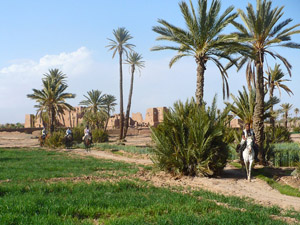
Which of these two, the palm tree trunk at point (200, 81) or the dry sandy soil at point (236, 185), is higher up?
the palm tree trunk at point (200, 81)

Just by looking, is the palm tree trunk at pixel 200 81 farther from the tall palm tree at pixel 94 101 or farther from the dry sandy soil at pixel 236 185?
the tall palm tree at pixel 94 101

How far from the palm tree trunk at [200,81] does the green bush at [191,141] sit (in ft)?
12.3

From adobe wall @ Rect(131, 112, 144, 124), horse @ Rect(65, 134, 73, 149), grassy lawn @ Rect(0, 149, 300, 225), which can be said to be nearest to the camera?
grassy lawn @ Rect(0, 149, 300, 225)

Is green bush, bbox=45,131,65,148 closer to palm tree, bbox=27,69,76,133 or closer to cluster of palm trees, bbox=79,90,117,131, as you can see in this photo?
palm tree, bbox=27,69,76,133

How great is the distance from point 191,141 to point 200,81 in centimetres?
534

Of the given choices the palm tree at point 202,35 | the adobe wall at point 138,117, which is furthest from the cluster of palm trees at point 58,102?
the palm tree at point 202,35

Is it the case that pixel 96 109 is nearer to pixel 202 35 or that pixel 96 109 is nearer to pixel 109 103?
pixel 109 103

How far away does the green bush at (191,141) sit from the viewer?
11.4 m

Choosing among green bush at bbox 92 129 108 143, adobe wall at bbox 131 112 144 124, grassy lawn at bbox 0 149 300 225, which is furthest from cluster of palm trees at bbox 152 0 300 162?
adobe wall at bbox 131 112 144 124

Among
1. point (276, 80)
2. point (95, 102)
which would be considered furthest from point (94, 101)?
point (276, 80)

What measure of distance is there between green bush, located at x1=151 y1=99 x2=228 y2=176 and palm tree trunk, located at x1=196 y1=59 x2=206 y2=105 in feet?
12.3

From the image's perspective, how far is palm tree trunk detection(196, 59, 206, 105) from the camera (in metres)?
16.0

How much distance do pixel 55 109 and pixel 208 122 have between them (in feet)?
92.0

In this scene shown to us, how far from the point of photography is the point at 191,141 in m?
11.6
